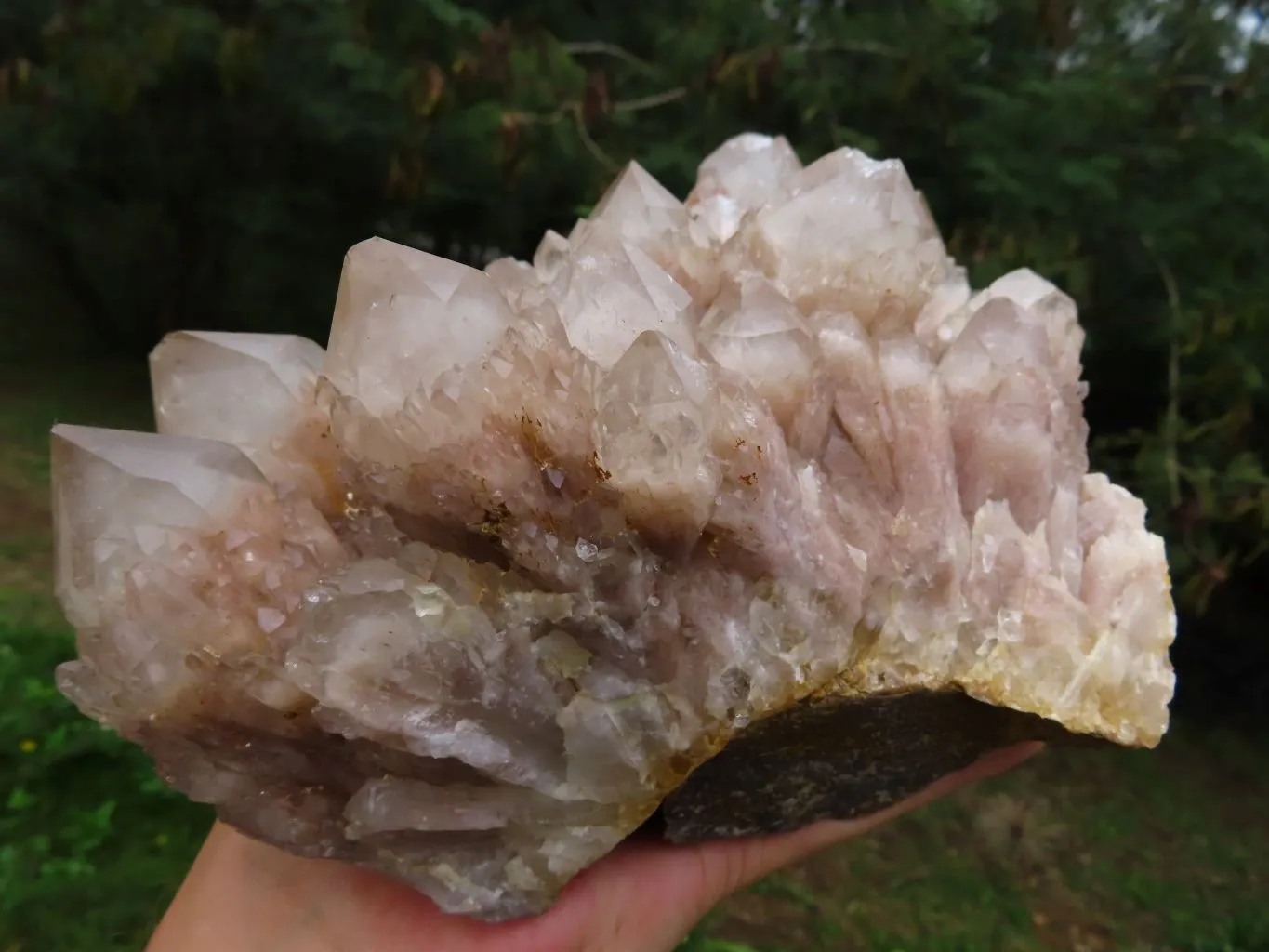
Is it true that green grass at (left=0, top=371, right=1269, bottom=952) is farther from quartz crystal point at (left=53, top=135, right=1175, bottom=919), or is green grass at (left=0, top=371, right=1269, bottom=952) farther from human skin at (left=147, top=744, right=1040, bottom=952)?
quartz crystal point at (left=53, top=135, right=1175, bottom=919)

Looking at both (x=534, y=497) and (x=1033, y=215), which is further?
(x=1033, y=215)

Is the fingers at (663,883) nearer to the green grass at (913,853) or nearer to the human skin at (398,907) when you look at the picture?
the human skin at (398,907)

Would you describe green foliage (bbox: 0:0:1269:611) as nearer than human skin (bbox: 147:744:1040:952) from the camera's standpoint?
No

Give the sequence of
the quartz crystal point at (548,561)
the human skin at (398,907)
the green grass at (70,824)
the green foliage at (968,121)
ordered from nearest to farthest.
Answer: the quartz crystal point at (548,561) < the human skin at (398,907) < the green grass at (70,824) < the green foliage at (968,121)

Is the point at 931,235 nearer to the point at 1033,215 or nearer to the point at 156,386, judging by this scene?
the point at 156,386

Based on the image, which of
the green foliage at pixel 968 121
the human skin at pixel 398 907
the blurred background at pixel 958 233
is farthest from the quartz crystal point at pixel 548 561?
the green foliage at pixel 968 121

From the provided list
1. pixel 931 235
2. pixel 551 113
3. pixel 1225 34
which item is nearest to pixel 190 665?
pixel 931 235

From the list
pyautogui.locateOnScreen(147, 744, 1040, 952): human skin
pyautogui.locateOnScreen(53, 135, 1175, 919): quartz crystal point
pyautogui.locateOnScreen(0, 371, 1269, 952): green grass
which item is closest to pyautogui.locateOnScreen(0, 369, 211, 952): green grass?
pyautogui.locateOnScreen(0, 371, 1269, 952): green grass

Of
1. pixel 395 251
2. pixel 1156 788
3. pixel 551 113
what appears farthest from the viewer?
pixel 1156 788
